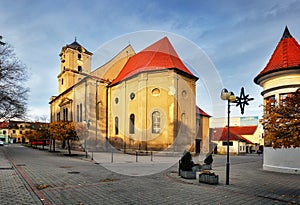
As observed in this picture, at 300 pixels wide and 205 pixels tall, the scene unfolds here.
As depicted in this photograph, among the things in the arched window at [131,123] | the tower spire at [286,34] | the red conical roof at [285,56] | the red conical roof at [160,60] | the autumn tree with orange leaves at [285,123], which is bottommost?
the arched window at [131,123]

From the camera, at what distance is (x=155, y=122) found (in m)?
28.9

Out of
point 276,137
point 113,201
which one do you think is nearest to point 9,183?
point 113,201

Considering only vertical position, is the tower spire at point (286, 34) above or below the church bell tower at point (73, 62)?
below

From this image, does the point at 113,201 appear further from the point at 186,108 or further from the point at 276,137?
the point at 186,108

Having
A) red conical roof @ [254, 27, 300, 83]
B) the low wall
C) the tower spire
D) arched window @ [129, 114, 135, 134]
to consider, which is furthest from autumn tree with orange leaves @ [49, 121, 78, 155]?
the tower spire

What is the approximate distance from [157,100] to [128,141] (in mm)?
7174

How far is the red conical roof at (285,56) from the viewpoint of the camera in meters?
14.1

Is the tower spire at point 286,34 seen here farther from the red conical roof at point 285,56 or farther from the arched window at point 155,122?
the arched window at point 155,122

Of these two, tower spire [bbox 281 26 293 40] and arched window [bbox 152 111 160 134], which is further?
arched window [bbox 152 111 160 134]

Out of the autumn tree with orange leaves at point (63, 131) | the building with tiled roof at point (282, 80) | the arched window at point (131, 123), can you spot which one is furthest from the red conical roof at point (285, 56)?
the autumn tree with orange leaves at point (63, 131)

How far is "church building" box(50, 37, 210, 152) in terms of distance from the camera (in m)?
28.3

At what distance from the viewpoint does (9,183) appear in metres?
8.73

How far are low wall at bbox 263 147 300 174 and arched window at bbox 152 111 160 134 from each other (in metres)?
14.9

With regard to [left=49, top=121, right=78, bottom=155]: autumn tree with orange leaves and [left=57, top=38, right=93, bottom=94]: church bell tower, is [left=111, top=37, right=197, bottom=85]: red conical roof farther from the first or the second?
[left=57, top=38, right=93, bottom=94]: church bell tower
